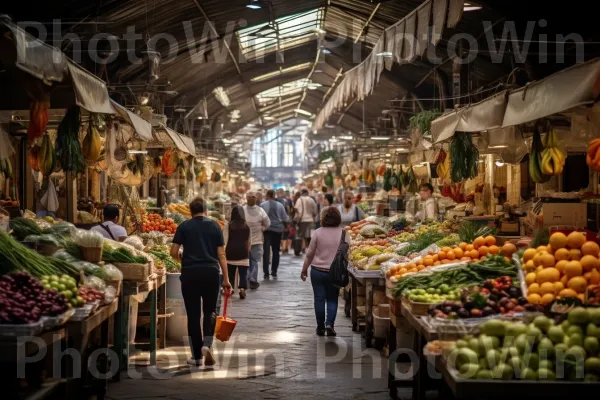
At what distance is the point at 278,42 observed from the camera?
746 inches

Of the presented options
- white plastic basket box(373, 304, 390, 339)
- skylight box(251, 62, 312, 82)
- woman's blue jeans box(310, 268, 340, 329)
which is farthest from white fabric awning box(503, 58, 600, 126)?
skylight box(251, 62, 312, 82)

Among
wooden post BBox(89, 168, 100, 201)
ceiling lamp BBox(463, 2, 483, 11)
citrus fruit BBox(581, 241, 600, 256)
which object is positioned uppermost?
ceiling lamp BBox(463, 2, 483, 11)

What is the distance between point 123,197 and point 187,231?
4.13 metres

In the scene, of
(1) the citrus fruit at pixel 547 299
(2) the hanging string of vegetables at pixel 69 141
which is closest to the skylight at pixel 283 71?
(2) the hanging string of vegetables at pixel 69 141

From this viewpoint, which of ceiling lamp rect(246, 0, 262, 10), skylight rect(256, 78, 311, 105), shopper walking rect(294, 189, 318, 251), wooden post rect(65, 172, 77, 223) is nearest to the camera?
ceiling lamp rect(246, 0, 262, 10)

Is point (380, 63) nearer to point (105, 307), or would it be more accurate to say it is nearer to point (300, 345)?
point (300, 345)

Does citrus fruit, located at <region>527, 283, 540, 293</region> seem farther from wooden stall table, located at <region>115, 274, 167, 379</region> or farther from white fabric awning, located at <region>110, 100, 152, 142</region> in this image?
white fabric awning, located at <region>110, 100, 152, 142</region>

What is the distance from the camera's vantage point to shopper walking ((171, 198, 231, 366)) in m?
7.74

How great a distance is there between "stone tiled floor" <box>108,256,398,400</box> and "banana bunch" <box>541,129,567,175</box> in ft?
7.41

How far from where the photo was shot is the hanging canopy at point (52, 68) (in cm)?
497

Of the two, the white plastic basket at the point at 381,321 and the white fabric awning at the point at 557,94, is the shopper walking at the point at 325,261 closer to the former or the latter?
the white plastic basket at the point at 381,321

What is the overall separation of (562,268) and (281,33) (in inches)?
504

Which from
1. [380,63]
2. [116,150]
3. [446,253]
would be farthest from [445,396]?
[380,63]

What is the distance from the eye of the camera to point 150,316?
8.31 meters
